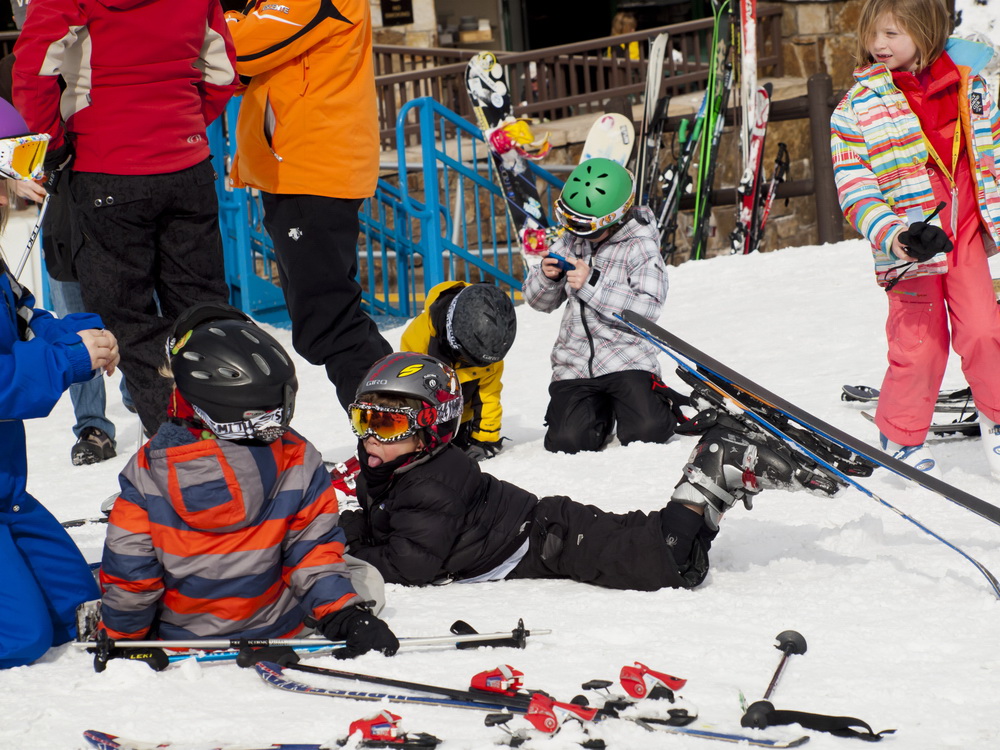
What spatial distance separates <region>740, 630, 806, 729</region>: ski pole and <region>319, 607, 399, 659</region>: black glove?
2.71ft

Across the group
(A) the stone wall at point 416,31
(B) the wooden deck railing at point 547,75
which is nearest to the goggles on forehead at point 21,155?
(B) the wooden deck railing at point 547,75

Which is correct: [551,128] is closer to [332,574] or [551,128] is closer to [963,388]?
[963,388]

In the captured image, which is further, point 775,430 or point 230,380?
point 775,430

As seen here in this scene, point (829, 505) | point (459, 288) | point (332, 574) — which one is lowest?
point (829, 505)

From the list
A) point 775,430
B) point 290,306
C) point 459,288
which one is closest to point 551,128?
point 459,288

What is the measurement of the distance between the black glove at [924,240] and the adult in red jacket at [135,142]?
226cm

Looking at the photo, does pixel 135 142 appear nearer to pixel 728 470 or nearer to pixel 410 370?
pixel 410 370

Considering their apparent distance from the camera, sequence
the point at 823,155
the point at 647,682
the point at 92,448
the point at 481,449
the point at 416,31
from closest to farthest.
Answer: the point at 647,682 → the point at 481,449 → the point at 92,448 → the point at 823,155 → the point at 416,31

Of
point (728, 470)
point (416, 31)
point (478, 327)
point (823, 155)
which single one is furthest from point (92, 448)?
point (416, 31)

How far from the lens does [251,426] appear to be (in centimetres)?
263

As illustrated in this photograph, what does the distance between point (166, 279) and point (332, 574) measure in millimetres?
1717

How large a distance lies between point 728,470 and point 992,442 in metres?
1.32

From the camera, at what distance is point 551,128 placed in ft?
47.1

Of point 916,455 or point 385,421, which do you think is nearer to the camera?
point 385,421
